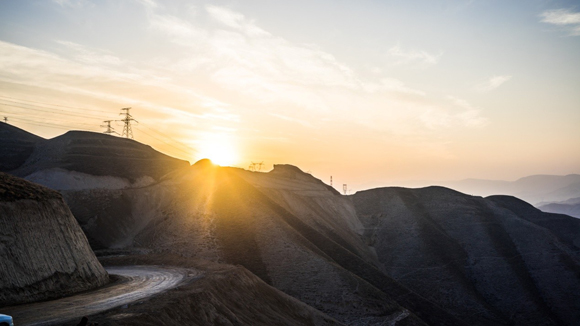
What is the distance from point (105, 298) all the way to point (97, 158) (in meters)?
59.3

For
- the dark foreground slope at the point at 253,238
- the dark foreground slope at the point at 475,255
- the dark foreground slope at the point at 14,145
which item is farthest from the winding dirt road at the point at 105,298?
the dark foreground slope at the point at 14,145

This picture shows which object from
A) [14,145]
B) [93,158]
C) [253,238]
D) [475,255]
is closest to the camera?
[253,238]

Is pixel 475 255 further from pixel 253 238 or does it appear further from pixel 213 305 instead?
pixel 213 305

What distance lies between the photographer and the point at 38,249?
27641 millimetres

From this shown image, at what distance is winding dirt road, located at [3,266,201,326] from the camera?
2078 cm

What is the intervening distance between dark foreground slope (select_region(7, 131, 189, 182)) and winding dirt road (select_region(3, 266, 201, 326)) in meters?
40.4

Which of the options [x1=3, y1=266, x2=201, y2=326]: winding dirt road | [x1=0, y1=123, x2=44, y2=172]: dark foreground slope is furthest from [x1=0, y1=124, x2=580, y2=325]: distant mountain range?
[x1=3, y1=266, x2=201, y2=326]: winding dirt road

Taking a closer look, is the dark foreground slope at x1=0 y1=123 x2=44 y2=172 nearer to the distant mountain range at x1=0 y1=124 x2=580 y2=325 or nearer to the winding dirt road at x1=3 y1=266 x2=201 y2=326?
the distant mountain range at x1=0 y1=124 x2=580 y2=325

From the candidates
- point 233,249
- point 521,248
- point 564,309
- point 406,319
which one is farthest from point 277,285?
point 521,248

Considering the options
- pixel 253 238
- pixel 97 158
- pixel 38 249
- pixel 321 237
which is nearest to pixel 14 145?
pixel 97 158

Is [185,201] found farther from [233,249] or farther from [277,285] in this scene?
[277,285]

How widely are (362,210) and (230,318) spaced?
88.6 meters

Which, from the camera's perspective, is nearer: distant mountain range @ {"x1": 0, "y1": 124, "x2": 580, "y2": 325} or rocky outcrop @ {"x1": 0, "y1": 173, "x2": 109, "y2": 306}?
rocky outcrop @ {"x1": 0, "y1": 173, "x2": 109, "y2": 306}

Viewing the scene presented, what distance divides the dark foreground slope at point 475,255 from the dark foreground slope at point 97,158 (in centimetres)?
4899
